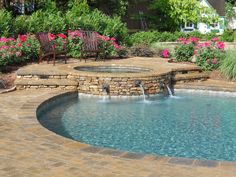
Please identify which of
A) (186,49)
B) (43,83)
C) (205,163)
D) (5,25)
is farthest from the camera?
(186,49)

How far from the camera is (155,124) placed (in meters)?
8.34

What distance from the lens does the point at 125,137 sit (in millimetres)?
7367

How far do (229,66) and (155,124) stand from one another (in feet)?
17.6

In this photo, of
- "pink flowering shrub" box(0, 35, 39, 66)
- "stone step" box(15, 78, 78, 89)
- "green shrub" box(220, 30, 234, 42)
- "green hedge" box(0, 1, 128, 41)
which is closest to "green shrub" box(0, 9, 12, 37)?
"green hedge" box(0, 1, 128, 41)

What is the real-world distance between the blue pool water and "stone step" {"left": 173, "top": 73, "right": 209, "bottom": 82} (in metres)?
1.24

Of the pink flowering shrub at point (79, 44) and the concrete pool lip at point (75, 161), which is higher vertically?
the pink flowering shrub at point (79, 44)

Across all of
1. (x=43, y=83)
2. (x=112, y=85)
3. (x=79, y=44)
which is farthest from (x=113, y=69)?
(x=43, y=83)

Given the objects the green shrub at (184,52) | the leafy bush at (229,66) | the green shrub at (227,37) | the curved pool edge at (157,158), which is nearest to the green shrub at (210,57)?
the leafy bush at (229,66)

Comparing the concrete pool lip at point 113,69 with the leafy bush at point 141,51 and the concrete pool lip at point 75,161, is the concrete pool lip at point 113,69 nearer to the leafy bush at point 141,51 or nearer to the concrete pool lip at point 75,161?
the leafy bush at point 141,51

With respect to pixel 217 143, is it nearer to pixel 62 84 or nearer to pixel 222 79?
pixel 62 84

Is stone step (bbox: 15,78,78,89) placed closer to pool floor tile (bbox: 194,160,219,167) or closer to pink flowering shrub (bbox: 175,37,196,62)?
pink flowering shrub (bbox: 175,37,196,62)

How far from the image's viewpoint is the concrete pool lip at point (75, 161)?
4.87 meters

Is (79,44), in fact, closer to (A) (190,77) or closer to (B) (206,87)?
(A) (190,77)

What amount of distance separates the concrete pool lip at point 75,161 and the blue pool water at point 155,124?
3.62ft
